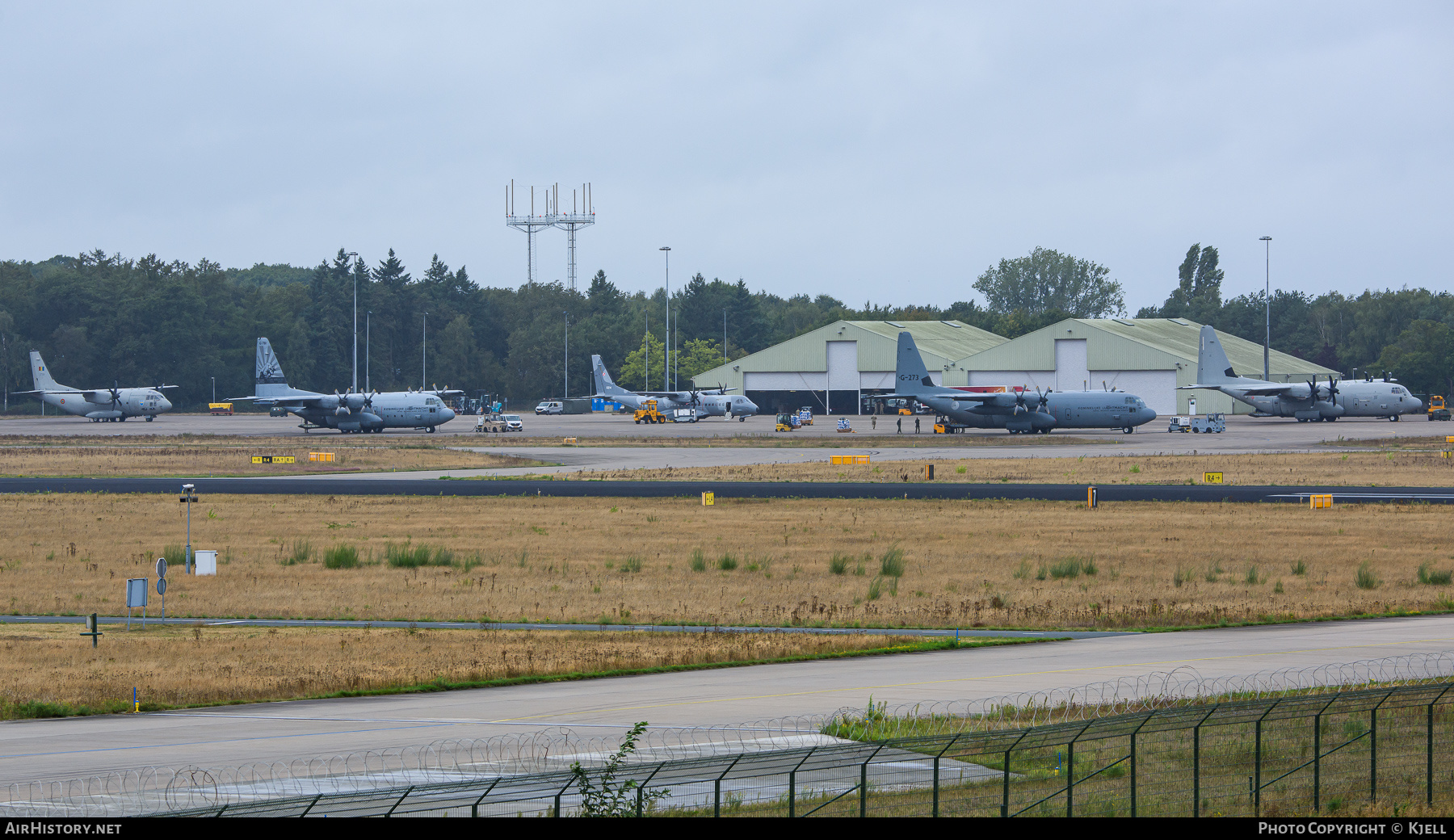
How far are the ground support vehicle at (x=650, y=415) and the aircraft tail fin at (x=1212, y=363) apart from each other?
2087 inches

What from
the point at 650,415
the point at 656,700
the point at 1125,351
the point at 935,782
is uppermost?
the point at 1125,351

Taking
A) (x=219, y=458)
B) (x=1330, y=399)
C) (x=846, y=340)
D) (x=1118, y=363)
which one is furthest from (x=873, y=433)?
(x=846, y=340)

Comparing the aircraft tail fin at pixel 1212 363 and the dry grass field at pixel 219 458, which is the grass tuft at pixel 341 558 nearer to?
the dry grass field at pixel 219 458

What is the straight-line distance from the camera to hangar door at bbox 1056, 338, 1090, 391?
162 meters

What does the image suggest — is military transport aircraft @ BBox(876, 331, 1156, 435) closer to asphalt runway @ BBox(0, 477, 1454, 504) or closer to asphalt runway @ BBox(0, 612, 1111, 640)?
asphalt runway @ BBox(0, 477, 1454, 504)

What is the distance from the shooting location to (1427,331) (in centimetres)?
18225

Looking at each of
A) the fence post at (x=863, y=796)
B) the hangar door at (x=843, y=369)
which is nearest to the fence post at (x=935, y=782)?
the fence post at (x=863, y=796)

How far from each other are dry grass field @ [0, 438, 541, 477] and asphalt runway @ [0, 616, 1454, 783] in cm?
5642

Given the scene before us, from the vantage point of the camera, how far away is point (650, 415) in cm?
13900

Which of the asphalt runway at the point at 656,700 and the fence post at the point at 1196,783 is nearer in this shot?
the fence post at the point at 1196,783

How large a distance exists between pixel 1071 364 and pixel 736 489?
360 feet

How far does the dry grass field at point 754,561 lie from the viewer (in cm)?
3170

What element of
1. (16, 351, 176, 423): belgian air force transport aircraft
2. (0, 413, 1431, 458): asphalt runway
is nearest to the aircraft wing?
(0, 413, 1431, 458): asphalt runway

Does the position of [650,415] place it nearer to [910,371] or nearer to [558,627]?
[910,371]
